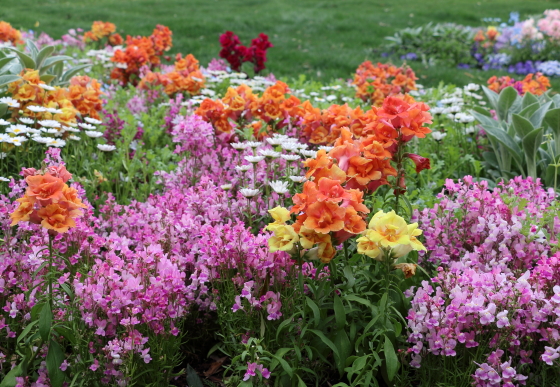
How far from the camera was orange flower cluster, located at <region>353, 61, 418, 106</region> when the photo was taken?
15.9 ft

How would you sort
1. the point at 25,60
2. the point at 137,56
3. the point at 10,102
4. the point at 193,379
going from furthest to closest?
the point at 137,56 → the point at 25,60 → the point at 10,102 → the point at 193,379

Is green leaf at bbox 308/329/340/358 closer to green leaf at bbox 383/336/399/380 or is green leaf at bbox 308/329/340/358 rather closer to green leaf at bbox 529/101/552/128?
green leaf at bbox 383/336/399/380

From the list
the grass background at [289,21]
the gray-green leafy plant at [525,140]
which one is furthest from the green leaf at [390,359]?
the grass background at [289,21]

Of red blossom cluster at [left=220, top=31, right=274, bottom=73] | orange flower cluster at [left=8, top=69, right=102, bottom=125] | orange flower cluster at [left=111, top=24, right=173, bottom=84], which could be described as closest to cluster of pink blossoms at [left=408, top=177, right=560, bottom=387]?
orange flower cluster at [left=8, top=69, right=102, bottom=125]

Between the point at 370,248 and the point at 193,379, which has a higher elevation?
the point at 370,248

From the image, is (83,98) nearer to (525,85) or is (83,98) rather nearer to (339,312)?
(339,312)

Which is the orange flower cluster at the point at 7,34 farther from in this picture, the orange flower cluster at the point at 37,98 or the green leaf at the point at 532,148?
the green leaf at the point at 532,148

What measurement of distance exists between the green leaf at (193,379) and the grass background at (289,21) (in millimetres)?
6345

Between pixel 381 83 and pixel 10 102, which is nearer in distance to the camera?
pixel 10 102

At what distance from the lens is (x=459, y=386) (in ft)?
6.15

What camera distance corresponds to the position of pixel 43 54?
3.94 meters

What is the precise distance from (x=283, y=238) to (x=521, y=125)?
2.30m

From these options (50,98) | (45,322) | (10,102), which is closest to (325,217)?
(45,322)

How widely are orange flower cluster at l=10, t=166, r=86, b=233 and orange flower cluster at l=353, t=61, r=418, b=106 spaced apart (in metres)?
3.40
